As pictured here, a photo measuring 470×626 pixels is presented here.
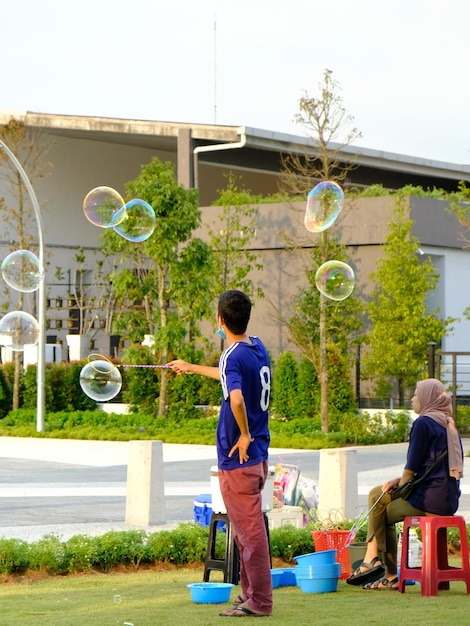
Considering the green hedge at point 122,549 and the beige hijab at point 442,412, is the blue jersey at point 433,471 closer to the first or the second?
the beige hijab at point 442,412

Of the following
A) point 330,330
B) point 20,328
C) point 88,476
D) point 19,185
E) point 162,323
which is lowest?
point 88,476

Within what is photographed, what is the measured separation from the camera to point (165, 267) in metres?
27.5

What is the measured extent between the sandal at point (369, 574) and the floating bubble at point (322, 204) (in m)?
9.05

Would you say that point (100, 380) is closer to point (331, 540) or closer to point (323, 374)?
point (331, 540)

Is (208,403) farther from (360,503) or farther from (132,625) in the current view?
(132,625)

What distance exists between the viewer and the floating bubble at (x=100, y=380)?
12453mm

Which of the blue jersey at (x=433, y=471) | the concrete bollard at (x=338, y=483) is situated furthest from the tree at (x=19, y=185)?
the blue jersey at (x=433, y=471)

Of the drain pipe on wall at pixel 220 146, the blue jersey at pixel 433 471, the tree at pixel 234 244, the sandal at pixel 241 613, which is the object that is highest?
the drain pipe on wall at pixel 220 146

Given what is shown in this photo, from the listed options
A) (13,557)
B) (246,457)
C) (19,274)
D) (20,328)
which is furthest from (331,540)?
(19,274)

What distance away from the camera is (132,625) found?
6.53 metres

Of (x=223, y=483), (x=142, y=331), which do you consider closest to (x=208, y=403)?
(x=142, y=331)

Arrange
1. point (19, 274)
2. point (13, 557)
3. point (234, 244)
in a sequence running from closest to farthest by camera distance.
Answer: point (13, 557) < point (19, 274) < point (234, 244)

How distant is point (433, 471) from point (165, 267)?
19.7 metres

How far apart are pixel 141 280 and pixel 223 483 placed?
851 inches
